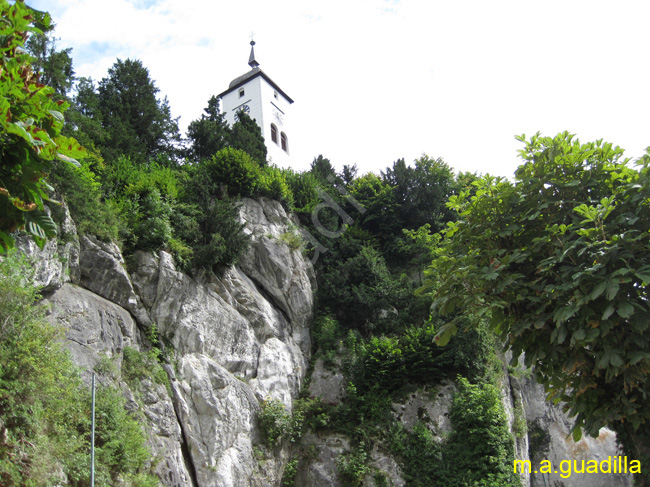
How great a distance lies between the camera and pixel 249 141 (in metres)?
21.9

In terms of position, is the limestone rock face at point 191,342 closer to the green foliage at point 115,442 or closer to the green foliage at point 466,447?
the green foliage at point 115,442

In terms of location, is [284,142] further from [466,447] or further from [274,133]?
[466,447]

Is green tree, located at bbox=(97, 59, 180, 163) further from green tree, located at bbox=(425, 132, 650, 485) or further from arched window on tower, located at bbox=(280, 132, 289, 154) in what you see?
green tree, located at bbox=(425, 132, 650, 485)

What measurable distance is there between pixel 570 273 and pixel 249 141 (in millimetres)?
16994

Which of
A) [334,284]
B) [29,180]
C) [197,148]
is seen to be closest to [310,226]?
[334,284]

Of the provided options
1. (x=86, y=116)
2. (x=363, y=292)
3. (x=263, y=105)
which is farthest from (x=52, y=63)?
(x=263, y=105)

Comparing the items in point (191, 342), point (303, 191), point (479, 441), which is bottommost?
point (479, 441)

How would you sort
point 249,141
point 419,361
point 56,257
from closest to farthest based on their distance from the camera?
point 56,257
point 419,361
point 249,141

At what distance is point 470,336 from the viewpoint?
1498 centimetres

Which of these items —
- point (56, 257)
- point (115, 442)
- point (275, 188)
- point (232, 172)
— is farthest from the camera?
point (275, 188)

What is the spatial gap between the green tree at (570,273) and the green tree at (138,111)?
13.3 meters

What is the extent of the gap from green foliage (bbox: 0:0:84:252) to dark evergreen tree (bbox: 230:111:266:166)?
Result: 16933 millimetres

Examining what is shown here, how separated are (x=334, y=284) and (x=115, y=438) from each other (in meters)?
Answer: 10.2

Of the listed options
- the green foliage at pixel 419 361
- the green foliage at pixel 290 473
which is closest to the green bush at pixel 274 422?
the green foliage at pixel 290 473
